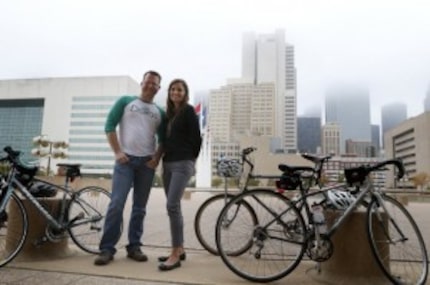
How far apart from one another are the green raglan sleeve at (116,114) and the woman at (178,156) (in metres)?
0.46

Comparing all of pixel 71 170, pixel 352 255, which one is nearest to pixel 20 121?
pixel 71 170

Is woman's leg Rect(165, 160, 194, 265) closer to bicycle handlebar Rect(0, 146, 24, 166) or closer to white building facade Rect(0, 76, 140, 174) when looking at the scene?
bicycle handlebar Rect(0, 146, 24, 166)

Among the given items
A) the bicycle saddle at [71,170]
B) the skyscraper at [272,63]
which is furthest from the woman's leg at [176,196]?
the skyscraper at [272,63]

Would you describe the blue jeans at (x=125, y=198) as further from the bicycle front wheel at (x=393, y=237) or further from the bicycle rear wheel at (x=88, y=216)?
the bicycle front wheel at (x=393, y=237)

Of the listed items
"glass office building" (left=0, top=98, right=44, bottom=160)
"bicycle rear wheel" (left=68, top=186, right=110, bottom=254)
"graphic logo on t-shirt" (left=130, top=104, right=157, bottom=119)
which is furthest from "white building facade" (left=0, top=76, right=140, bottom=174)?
"graphic logo on t-shirt" (left=130, top=104, right=157, bottom=119)

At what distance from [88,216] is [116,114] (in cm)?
108

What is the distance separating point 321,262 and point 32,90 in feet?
339

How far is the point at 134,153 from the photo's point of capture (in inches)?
146

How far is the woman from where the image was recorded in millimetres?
3496

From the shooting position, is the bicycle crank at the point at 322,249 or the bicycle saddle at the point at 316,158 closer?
the bicycle crank at the point at 322,249

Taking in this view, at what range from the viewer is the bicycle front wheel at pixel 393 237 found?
2.84 m

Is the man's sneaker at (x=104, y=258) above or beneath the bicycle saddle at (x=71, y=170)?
beneath

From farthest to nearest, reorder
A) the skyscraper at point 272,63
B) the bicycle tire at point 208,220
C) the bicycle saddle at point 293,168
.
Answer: the skyscraper at point 272,63 → the bicycle tire at point 208,220 → the bicycle saddle at point 293,168

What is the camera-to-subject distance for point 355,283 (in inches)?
113
